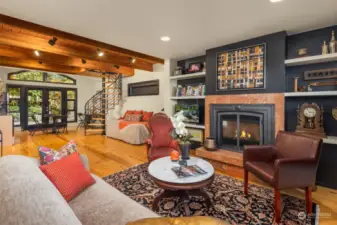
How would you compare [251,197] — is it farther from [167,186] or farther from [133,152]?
[133,152]

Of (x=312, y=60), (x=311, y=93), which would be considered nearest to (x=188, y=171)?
(x=311, y=93)

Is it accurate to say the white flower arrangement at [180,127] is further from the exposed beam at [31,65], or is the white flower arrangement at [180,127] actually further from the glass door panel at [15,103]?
the glass door panel at [15,103]

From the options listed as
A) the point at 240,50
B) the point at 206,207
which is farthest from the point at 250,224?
the point at 240,50

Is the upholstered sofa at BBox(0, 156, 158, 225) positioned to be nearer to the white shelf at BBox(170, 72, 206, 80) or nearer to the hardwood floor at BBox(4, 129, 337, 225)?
the hardwood floor at BBox(4, 129, 337, 225)

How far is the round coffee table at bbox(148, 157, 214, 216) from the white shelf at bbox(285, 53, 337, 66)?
2211 millimetres

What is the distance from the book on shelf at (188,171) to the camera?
1.90 meters

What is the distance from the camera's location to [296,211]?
1.99 meters

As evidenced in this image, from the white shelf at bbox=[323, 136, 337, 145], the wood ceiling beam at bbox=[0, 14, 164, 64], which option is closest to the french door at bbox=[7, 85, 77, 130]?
the wood ceiling beam at bbox=[0, 14, 164, 64]

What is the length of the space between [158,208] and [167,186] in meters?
0.46

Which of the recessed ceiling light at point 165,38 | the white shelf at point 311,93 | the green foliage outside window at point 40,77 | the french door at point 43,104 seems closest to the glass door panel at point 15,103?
the french door at point 43,104

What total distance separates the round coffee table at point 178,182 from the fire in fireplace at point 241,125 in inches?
60.8

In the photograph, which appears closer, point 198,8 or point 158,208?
point 158,208

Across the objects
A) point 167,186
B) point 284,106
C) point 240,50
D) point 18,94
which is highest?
point 240,50

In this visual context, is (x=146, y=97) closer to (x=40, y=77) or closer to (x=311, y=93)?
(x=311, y=93)
